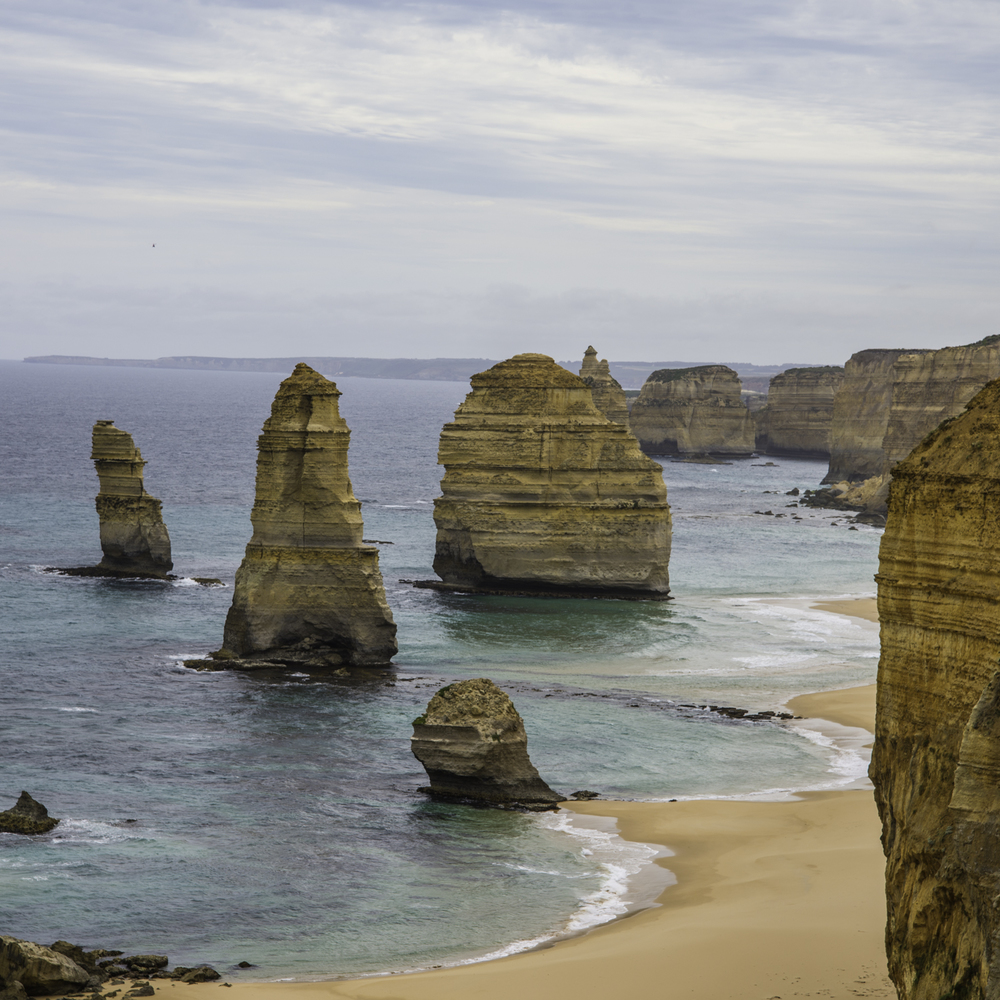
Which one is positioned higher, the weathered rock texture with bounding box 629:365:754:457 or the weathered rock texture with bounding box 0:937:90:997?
the weathered rock texture with bounding box 629:365:754:457

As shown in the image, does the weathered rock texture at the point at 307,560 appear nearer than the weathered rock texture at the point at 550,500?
Yes

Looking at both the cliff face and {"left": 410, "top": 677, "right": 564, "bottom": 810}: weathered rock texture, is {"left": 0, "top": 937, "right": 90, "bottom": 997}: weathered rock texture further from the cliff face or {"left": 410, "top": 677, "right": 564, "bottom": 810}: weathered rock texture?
the cliff face

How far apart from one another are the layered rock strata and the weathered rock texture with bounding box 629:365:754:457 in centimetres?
9346

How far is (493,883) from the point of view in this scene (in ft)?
75.1

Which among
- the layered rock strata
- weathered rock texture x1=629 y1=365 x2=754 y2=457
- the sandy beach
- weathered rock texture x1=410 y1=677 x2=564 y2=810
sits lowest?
the sandy beach

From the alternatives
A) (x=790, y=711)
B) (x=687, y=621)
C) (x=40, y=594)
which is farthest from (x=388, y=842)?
(x=40, y=594)

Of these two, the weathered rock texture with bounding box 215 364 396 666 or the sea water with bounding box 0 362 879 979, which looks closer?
the sea water with bounding box 0 362 879 979

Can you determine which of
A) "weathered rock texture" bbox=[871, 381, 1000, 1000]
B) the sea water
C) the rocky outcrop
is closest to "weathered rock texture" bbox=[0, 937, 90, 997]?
the sea water

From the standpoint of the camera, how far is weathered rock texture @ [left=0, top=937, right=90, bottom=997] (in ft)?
57.2

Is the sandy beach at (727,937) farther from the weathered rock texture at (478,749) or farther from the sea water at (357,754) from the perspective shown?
the weathered rock texture at (478,749)

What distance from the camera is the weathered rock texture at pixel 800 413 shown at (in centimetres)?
14375

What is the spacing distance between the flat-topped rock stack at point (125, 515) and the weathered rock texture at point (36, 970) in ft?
120

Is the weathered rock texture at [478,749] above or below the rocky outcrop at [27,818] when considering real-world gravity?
above

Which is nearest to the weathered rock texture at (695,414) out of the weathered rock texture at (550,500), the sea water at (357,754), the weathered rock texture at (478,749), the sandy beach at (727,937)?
the sea water at (357,754)
